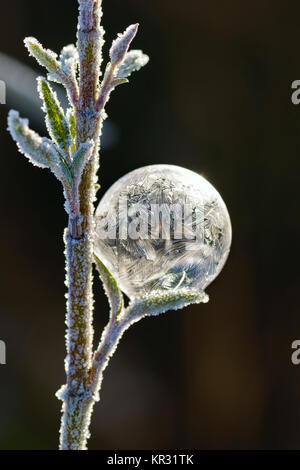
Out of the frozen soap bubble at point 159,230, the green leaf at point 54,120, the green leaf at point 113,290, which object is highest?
the green leaf at point 54,120

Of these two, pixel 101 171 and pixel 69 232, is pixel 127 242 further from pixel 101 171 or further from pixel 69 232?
pixel 101 171

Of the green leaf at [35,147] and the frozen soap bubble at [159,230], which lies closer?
the green leaf at [35,147]

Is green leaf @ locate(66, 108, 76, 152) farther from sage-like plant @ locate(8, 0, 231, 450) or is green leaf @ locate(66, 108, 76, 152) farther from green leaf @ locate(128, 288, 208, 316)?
green leaf @ locate(128, 288, 208, 316)

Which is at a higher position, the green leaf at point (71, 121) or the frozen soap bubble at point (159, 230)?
the green leaf at point (71, 121)

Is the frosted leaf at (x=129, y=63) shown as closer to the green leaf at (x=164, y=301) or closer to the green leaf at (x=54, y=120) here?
the green leaf at (x=54, y=120)

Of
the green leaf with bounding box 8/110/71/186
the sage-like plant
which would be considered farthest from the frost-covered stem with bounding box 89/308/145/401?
the green leaf with bounding box 8/110/71/186

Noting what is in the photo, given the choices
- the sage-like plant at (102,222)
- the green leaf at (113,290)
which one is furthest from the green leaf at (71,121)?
the green leaf at (113,290)

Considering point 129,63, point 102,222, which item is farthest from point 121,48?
point 102,222
